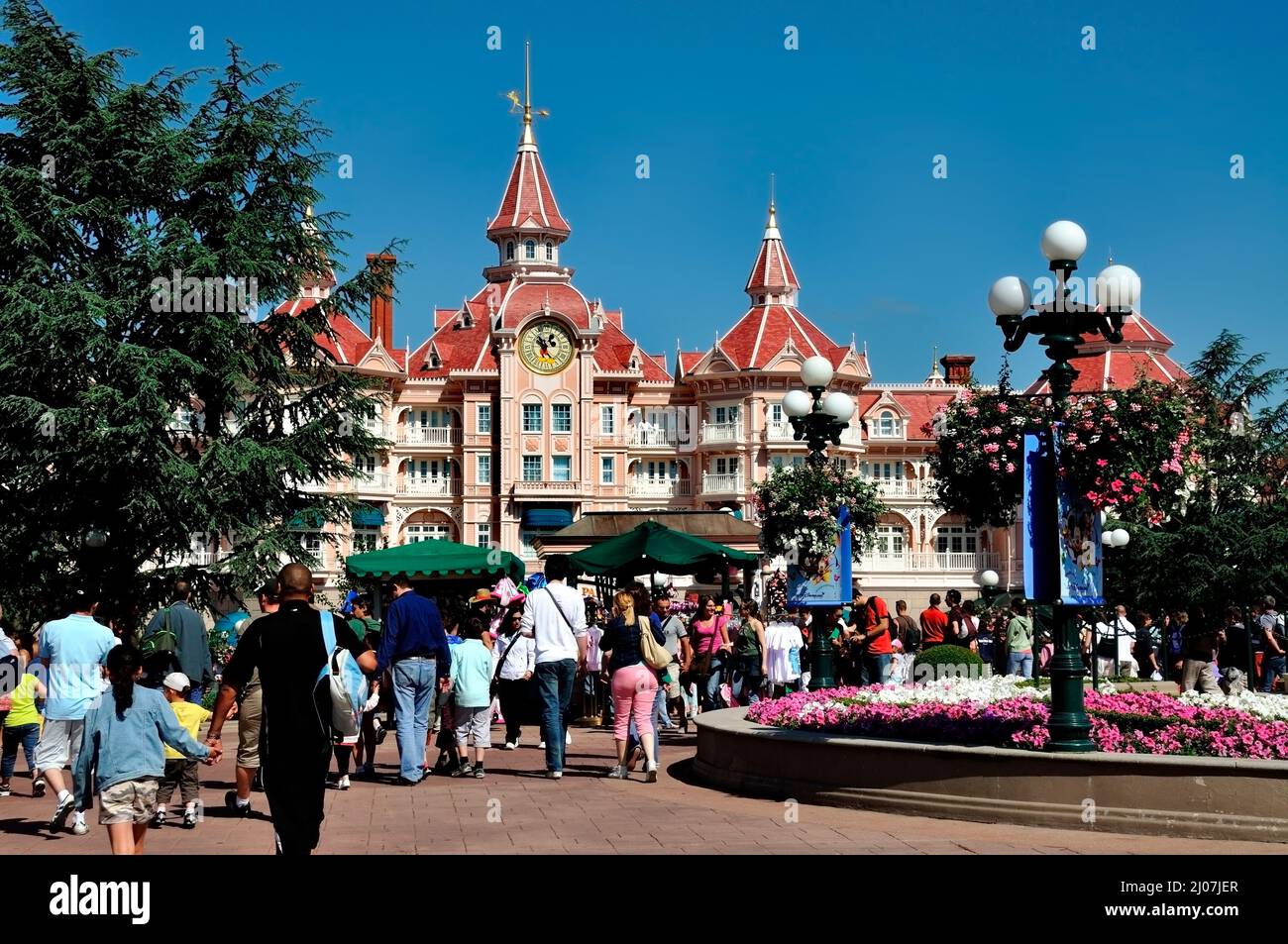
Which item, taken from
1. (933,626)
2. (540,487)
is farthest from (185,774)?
(540,487)

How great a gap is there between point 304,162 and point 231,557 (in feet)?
21.5

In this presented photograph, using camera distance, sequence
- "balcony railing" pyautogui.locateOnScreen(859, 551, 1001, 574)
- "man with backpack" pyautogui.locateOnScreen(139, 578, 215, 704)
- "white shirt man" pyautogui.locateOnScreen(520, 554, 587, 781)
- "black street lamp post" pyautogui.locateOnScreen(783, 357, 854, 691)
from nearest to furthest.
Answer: "white shirt man" pyautogui.locateOnScreen(520, 554, 587, 781) → "man with backpack" pyautogui.locateOnScreen(139, 578, 215, 704) → "black street lamp post" pyautogui.locateOnScreen(783, 357, 854, 691) → "balcony railing" pyautogui.locateOnScreen(859, 551, 1001, 574)

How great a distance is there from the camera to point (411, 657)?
13578 mm

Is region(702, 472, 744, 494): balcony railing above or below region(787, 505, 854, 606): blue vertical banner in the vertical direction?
above

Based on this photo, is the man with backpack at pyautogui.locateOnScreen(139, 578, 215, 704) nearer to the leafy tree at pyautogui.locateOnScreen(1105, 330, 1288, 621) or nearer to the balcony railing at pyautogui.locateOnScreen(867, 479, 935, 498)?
the leafy tree at pyautogui.locateOnScreen(1105, 330, 1288, 621)

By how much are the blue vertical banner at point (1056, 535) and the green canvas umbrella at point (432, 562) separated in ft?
46.6

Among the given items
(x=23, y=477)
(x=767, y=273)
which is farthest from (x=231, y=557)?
(x=767, y=273)

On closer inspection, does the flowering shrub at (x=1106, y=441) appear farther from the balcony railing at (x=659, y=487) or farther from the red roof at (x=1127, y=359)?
the balcony railing at (x=659, y=487)

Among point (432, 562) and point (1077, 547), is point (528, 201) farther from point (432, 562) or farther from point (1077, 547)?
point (1077, 547)

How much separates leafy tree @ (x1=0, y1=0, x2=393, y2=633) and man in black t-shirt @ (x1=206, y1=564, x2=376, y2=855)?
1615 cm

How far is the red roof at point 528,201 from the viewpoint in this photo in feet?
254

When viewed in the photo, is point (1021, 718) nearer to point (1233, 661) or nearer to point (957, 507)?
point (1233, 661)

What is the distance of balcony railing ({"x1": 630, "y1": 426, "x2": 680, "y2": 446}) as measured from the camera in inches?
2867

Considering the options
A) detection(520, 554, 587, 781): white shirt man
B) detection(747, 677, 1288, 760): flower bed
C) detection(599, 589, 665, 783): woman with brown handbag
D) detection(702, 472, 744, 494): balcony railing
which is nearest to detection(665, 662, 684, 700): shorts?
detection(747, 677, 1288, 760): flower bed
